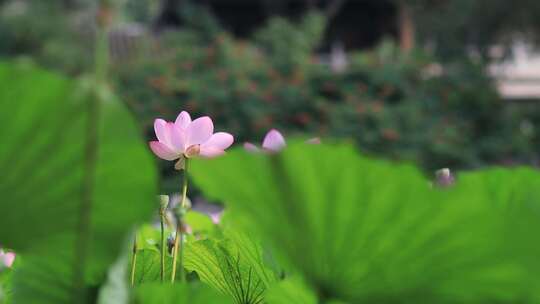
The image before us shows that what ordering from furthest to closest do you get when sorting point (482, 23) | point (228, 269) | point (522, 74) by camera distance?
point (522, 74), point (482, 23), point (228, 269)

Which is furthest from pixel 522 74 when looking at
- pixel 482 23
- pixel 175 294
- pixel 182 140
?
pixel 175 294

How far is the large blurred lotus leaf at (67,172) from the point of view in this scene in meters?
0.25

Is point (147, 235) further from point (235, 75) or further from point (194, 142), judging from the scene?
point (235, 75)

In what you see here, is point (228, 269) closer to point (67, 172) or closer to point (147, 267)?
point (147, 267)

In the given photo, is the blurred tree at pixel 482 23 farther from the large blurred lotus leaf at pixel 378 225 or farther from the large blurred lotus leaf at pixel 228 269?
the large blurred lotus leaf at pixel 378 225

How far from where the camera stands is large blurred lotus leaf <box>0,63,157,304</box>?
247mm

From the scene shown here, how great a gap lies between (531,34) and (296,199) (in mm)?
14422

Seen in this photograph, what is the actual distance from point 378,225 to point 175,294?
9 cm

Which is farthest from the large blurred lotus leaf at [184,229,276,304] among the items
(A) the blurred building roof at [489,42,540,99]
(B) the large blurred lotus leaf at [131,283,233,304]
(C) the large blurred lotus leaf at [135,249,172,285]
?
(A) the blurred building roof at [489,42,540,99]

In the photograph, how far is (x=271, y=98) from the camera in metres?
7.18

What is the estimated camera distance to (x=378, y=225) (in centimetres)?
27

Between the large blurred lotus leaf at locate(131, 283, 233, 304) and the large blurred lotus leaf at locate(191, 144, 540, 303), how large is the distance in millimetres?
48

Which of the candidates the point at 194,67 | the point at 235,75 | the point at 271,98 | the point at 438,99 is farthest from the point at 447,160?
the point at 194,67

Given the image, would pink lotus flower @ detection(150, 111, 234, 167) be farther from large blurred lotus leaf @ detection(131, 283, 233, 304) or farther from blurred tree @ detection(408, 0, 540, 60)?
blurred tree @ detection(408, 0, 540, 60)
